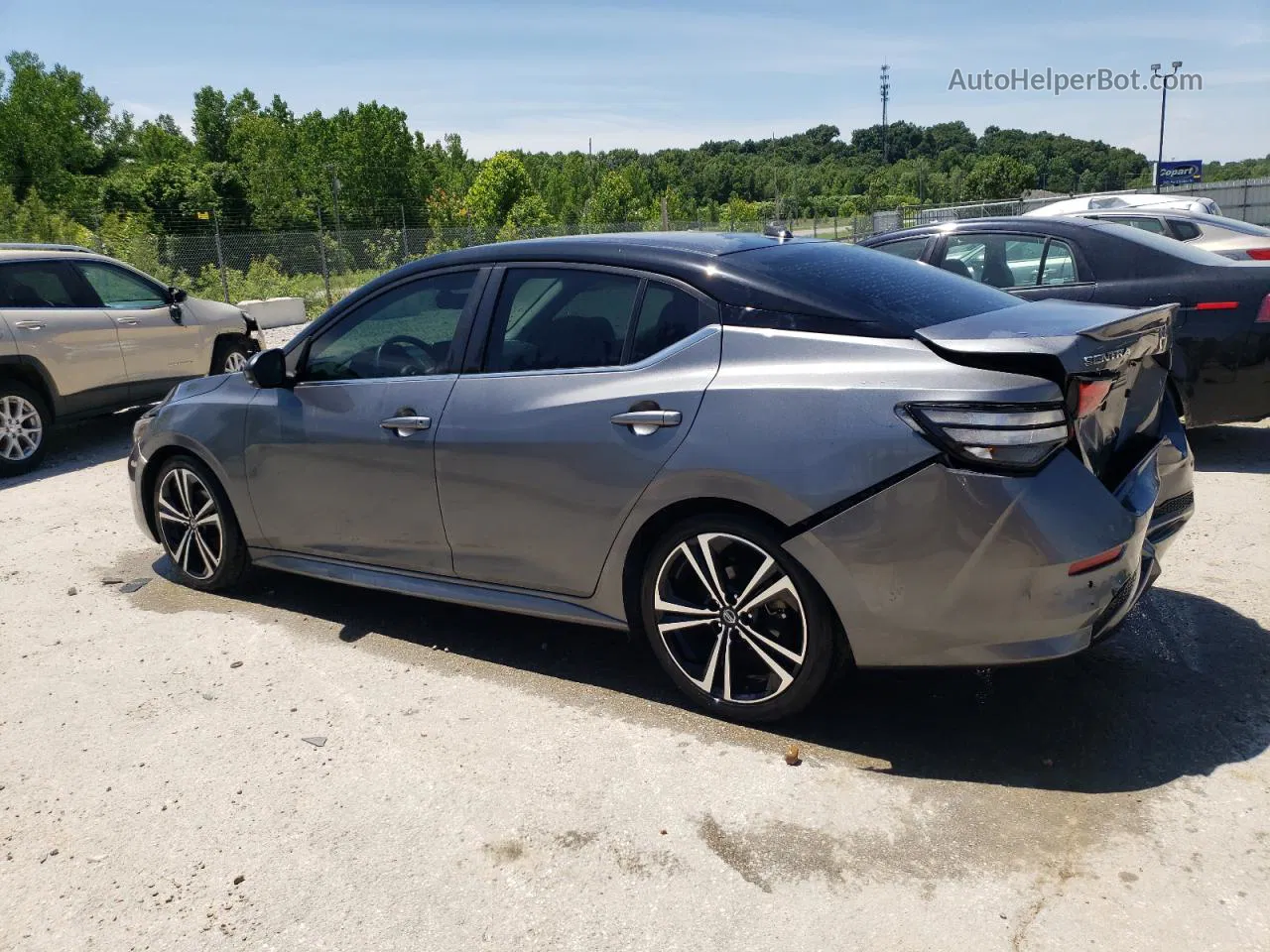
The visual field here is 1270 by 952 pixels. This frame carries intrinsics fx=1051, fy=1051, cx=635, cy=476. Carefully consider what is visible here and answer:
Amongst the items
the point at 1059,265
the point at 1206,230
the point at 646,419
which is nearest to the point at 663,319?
the point at 646,419

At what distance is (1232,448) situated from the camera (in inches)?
295

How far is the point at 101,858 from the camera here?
3.08m

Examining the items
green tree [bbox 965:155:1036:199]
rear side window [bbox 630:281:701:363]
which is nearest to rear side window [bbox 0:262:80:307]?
rear side window [bbox 630:281:701:363]

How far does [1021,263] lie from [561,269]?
4517mm

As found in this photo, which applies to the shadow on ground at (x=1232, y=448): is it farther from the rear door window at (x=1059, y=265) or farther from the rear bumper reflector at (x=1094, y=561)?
the rear bumper reflector at (x=1094, y=561)

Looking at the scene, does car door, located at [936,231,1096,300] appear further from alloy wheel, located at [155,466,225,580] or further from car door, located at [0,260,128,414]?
car door, located at [0,260,128,414]

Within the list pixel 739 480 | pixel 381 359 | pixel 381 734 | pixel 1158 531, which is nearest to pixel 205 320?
pixel 381 359

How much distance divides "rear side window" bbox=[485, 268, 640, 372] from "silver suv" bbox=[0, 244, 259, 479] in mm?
6116

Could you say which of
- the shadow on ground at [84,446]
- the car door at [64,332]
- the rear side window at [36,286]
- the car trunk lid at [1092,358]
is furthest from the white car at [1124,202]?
the car trunk lid at [1092,358]

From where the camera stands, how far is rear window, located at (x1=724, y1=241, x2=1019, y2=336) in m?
3.43

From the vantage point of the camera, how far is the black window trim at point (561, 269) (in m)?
3.68

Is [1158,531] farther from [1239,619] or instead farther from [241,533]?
[241,533]

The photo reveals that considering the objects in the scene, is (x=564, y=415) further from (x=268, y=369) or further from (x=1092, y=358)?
(x=1092, y=358)

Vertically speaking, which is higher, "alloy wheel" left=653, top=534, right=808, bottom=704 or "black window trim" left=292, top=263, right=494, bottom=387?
"black window trim" left=292, top=263, right=494, bottom=387
